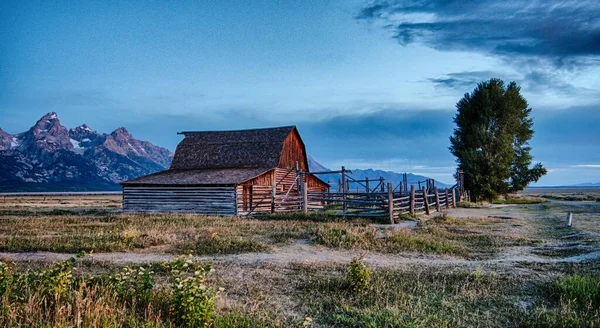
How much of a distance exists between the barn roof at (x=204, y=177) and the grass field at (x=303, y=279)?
43.6 ft

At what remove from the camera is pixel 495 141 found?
1673 inches

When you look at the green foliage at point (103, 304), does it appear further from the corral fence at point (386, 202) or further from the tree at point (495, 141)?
the tree at point (495, 141)

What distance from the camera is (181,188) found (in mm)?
32219

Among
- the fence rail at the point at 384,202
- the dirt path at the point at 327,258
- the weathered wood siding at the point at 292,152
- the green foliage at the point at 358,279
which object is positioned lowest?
the dirt path at the point at 327,258

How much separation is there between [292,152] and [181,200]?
11973 millimetres

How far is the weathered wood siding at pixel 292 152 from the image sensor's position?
3762 centimetres

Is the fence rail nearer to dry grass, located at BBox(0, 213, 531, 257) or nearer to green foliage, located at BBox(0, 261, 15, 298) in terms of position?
dry grass, located at BBox(0, 213, 531, 257)

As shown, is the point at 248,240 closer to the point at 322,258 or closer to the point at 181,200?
the point at 322,258

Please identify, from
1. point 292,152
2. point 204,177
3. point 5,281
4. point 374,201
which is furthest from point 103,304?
point 292,152

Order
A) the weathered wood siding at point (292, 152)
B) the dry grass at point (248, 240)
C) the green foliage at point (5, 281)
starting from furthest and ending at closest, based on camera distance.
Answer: the weathered wood siding at point (292, 152), the dry grass at point (248, 240), the green foliage at point (5, 281)

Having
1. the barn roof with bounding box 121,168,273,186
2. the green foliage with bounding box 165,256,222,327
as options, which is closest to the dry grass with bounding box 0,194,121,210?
the barn roof with bounding box 121,168,273,186

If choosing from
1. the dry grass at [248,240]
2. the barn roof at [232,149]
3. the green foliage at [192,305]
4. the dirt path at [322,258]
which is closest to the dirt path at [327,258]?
the dirt path at [322,258]

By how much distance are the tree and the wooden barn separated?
51.3ft

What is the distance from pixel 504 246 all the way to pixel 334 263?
21.8ft
